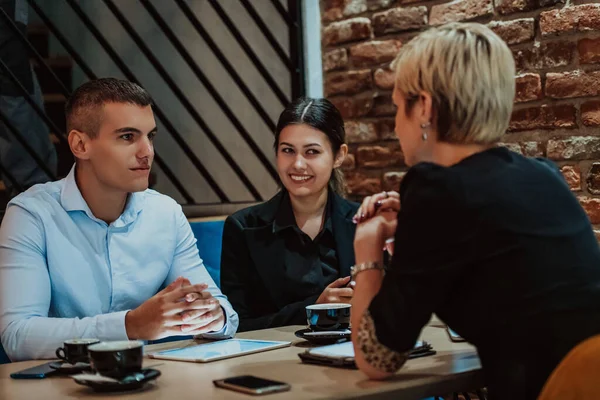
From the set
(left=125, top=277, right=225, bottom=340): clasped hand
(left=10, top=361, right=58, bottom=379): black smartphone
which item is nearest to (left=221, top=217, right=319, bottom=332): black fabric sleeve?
(left=125, top=277, right=225, bottom=340): clasped hand

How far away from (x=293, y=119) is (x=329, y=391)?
1.48 m

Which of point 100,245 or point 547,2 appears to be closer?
point 100,245

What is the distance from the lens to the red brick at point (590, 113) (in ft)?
8.92

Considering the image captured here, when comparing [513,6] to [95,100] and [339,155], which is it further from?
[95,100]

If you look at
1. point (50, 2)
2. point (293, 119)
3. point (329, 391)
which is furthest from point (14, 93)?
point (329, 391)

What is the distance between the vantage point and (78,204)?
88.2 inches

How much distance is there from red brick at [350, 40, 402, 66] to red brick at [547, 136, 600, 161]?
2.62 ft

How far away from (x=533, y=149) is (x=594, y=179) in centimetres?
25

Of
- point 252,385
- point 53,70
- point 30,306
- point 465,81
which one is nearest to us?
point 252,385

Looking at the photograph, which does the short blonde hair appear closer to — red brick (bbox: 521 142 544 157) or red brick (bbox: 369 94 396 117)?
red brick (bbox: 521 142 544 157)

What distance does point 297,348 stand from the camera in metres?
1.80

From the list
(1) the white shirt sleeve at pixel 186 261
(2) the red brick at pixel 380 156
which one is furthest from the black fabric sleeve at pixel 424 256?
(2) the red brick at pixel 380 156

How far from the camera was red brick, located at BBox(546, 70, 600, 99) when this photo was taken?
2.72 meters

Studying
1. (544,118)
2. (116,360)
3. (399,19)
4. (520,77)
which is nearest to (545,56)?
(520,77)
